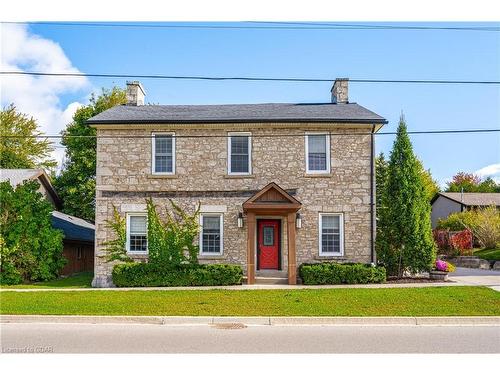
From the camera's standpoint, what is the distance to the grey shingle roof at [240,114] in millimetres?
17500

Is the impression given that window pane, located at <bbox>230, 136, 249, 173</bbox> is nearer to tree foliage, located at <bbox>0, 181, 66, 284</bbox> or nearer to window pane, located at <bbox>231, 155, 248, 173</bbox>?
window pane, located at <bbox>231, 155, 248, 173</bbox>

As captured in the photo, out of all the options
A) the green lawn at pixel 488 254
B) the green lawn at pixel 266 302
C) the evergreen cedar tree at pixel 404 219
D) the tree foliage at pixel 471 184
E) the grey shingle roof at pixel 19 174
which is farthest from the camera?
the tree foliage at pixel 471 184

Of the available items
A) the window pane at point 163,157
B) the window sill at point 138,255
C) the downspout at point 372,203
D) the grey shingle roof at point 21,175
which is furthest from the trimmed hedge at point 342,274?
the grey shingle roof at point 21,175

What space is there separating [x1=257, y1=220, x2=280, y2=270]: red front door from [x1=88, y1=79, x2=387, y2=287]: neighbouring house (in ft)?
1.05

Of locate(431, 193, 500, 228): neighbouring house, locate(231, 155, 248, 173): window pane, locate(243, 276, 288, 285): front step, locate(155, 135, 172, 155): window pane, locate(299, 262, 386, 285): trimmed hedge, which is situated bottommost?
locate(243, 276, 288, 285): front step

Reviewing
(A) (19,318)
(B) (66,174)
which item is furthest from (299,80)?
(B) (66,174)

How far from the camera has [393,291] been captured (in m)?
13.9

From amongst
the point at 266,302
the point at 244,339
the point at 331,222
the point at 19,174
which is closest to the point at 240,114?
the point at 331,222

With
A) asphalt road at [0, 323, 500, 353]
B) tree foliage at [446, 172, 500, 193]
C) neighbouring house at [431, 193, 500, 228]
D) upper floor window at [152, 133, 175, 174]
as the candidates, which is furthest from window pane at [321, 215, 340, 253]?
tree foliage at [446, 172, 500, 193]

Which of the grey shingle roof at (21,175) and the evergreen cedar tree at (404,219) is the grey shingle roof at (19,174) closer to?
the grey shingle roof at (21,175)

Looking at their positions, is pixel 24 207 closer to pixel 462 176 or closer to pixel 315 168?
pixel 315 168

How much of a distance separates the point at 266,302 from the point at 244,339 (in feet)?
12.4

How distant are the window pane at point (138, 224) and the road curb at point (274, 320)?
7.00m

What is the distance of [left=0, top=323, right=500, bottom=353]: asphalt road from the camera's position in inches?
316
